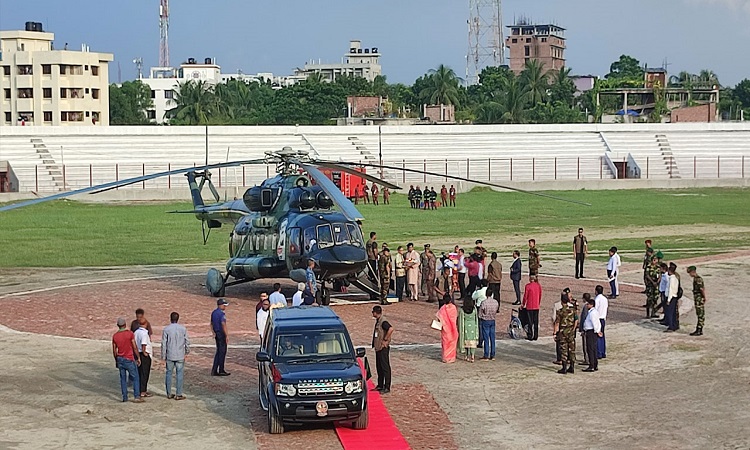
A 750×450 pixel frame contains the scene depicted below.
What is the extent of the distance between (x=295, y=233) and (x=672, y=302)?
932 cm

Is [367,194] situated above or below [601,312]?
above

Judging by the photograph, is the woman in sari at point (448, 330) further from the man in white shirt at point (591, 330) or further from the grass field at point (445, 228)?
the grass field at point (445, 228)

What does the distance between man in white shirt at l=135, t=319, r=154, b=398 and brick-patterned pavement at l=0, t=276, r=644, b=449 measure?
97cm

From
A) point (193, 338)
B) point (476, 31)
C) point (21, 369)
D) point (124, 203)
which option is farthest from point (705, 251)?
point (476, 31)

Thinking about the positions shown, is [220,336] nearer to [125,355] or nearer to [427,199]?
[125,355]

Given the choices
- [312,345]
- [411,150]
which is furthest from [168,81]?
[312,345]

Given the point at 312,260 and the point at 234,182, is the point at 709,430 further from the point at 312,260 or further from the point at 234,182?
the point at 234,182

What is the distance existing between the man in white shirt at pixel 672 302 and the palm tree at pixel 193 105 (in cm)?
9213

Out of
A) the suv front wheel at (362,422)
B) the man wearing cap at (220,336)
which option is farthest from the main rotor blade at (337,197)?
the suv front wheel at (362,422)

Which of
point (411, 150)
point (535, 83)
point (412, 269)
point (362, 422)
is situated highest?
point (535, 83)

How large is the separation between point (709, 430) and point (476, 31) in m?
188

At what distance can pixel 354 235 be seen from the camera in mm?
26109

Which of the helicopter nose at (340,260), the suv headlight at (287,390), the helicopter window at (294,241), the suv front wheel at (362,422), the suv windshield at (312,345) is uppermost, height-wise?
the helicopter window at (294,241)

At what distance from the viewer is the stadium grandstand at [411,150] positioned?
2842 inches
